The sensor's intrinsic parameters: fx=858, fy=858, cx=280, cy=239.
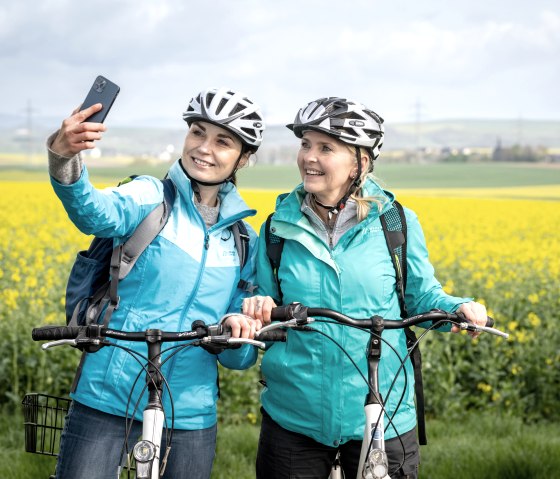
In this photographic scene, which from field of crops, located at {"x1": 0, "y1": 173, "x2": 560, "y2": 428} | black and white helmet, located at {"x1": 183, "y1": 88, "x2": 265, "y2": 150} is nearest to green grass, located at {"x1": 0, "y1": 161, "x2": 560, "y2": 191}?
field of crops, located at {"x1": 0, "y1": 173, "x2": 560, "y2": 428}

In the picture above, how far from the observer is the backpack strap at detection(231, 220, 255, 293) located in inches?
146

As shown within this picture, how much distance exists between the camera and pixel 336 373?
3.58m

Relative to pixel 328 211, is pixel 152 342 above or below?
below

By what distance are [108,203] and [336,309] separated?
1025 mm

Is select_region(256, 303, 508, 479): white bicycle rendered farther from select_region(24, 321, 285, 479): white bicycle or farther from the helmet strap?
the helmet strap

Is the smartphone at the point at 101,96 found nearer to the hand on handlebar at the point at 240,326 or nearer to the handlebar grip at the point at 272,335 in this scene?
the hand on handlebar at the point at 240,326

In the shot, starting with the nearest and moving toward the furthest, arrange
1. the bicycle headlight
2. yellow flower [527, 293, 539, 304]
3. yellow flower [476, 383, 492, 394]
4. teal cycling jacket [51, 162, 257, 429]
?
the bicycle headlight
teal cycling jacket [51, 162, 257, 429]
yellow flower [476, 383, 492, 394]
yellow flower [527, 293, 539, 304]

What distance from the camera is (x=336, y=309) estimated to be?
11.7 feet

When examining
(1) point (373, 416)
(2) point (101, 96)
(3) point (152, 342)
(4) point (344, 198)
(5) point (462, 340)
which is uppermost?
(2) point (101, 96)

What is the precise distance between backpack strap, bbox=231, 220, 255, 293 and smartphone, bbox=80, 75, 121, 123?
0.93 m

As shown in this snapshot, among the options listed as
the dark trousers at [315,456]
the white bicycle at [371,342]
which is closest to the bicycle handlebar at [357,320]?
the white bicycle at [371,342]

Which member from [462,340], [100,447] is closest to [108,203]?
[100,447]

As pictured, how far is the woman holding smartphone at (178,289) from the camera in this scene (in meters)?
3.41

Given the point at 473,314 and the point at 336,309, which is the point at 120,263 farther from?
the point at 473,314
